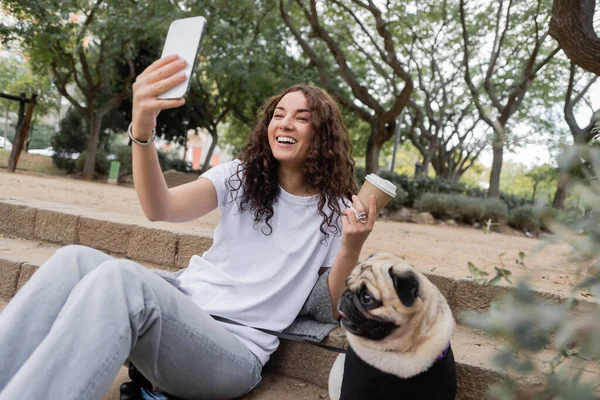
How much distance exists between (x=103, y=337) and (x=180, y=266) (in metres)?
2.41

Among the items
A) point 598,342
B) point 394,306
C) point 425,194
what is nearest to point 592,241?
point 598,342

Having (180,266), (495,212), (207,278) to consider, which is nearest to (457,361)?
(207,278)

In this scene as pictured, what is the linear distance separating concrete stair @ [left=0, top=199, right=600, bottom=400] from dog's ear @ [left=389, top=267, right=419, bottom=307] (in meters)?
0.33

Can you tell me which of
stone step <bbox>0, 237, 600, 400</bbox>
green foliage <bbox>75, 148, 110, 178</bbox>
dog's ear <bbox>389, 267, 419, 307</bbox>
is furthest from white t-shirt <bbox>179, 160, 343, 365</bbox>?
green foliage <bbox>75, 148, 110, 178</bbox>

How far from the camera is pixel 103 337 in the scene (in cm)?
167

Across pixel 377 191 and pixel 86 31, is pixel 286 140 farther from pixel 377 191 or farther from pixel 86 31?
pixel 86 31

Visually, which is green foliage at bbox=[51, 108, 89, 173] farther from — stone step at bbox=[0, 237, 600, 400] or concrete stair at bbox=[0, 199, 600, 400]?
stone step at bbox=[0, 237, 600, 400]

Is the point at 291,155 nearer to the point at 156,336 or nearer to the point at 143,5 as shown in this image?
the point at 156,336

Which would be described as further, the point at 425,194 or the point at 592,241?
the point at 425,194

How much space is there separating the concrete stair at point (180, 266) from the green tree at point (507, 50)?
8845mm

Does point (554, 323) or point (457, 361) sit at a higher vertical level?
point (554, 323)

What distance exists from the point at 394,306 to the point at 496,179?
544 inches

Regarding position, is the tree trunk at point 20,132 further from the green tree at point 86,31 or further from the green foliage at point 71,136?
the green foliage at point 71,136

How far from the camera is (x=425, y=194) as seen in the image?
12.9 meters
